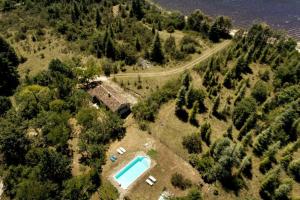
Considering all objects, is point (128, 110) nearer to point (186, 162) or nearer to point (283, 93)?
point (186, 162)

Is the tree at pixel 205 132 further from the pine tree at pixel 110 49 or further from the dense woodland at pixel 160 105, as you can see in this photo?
the pine tree at pixel 110 49

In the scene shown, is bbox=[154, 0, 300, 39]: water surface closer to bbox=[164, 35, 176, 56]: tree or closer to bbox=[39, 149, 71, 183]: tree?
bbox=[164, 35, 176, 56]: tree

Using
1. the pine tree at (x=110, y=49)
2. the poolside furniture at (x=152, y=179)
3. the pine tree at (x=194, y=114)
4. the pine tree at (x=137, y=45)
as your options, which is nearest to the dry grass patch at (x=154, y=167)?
the poolside furniture at (x=152, y=179)

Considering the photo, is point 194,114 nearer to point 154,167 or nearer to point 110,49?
point 154,167

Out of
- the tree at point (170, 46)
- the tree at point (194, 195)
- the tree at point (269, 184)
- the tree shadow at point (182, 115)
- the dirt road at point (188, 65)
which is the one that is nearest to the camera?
the tree at point (194, 195)

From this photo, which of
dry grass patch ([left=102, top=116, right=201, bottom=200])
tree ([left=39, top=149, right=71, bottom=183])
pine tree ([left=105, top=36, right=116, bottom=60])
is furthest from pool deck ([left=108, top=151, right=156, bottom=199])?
pine tree ([left=105, top=36, right=116, bottom=60])

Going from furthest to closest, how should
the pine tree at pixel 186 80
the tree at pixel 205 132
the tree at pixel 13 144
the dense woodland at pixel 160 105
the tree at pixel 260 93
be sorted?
1. the tree at pixel 260 93
2. the pine tree at pixel 186 80
3. the tree at pixel 205 132
4. the tree at pixel 13 144
5. the dense woodland at pixel 160 105
